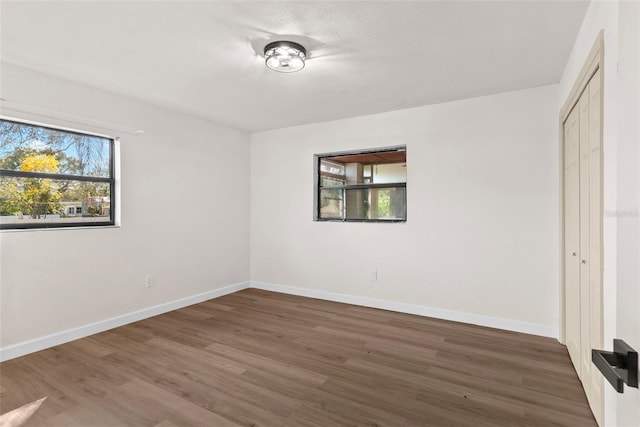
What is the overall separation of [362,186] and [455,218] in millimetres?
1238

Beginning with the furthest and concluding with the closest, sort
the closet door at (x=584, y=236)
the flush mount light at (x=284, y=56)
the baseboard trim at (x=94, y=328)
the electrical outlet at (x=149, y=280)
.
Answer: the electrical outlet at (x=149, y=280) → the baseboard trim at (x=94, y=328) → the flush mount light at (x=284, y=56) → the closet door at (x=584, y=236)

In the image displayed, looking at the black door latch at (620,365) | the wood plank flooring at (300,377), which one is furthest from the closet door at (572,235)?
the black door latch at (620,365)

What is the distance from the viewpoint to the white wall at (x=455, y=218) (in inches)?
125

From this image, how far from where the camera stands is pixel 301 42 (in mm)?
2328

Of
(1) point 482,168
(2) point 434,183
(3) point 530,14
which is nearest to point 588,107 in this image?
(3) point 530,14

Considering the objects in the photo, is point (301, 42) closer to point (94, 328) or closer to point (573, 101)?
point (573, 101)

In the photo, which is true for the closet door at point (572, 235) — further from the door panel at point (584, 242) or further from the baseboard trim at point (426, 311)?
the baseboard trim at point (426, 311)

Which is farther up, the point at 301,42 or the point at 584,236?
the point at 301,42

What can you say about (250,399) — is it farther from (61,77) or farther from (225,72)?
(61,77)

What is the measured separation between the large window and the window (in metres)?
2.52

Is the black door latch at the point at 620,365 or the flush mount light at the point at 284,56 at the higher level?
the flush mount light at the point at 284,56

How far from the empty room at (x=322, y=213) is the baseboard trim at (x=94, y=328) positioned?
26mm

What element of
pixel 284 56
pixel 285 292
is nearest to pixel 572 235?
pixel 284 56

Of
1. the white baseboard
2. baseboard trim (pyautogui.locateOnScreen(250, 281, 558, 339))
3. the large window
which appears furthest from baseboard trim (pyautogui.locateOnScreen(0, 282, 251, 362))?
baseboard trim (pyautogui.locateOnScreen(250, 281, 558, 339))
